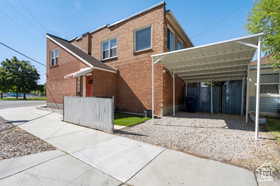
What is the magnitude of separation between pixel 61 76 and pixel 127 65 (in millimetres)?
6488

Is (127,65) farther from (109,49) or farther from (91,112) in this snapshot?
(91,112)

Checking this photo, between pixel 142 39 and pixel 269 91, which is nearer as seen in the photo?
pixel 269 91

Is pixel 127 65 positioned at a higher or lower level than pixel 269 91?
higher

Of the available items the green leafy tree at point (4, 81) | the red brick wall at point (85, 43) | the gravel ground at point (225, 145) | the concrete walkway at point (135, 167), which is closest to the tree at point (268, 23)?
the gravel ground at point (225, 145)

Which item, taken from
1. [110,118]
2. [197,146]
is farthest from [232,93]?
[110,118]

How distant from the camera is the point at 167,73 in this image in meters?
8.97

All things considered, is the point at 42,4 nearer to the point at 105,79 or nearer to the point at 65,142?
the point at 105,79

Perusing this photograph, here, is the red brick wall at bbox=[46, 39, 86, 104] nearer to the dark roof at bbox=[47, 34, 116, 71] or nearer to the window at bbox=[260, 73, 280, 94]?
the dark roof at bbox=[47, 34, 116, 71]

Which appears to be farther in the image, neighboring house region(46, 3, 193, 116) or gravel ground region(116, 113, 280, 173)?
neighboring house region(46, 3, 193, 116)

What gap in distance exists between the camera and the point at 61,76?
1158 cm

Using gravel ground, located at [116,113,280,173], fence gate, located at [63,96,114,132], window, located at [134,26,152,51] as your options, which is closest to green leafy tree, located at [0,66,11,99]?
fence gate, located at [63,96,114,132]

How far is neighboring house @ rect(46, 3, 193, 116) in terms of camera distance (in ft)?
28.2

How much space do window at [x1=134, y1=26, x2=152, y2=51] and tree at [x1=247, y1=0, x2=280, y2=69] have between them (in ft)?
19.0

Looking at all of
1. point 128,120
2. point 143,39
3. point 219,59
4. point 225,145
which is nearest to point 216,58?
point 219,59
